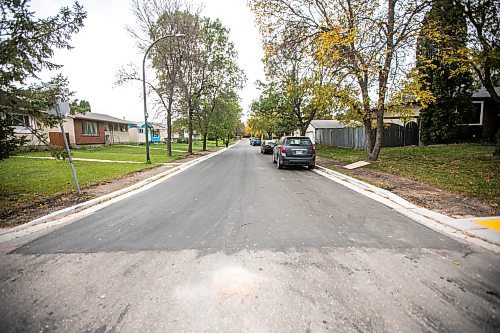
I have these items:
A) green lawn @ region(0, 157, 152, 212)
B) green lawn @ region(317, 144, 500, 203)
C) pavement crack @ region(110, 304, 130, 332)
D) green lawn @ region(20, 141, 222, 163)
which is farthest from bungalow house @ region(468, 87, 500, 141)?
pavement crack @ region(110, 304, 130, 332)

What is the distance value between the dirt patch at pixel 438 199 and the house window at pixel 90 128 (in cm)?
3082

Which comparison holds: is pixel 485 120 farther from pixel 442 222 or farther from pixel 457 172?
pixel 442 222

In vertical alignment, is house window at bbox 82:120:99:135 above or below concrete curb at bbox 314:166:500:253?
above

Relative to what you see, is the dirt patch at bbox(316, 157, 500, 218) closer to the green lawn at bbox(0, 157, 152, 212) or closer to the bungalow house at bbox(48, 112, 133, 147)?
the green lawn at bbox(0, 157, 152, 212)

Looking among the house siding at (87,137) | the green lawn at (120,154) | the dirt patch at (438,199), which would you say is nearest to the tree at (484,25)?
the dirt patch at (438,199)

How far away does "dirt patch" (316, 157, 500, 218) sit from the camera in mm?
5298

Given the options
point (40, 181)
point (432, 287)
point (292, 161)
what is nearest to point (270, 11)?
point (292, 161)

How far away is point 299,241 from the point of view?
12.8 ft

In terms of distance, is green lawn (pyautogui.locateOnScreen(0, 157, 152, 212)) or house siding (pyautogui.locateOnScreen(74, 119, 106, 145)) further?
house siding (pyautogui.locateOnScreen(74, 119, 106, 145))

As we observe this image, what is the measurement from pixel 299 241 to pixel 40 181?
10304 mm

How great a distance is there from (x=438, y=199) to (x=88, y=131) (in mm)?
33503

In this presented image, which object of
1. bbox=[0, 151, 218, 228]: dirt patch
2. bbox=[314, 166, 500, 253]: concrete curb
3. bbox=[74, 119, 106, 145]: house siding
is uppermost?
bbox=[74, 119, 106, 145]: house siding

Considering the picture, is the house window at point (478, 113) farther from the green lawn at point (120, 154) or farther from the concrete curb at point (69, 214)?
the concrete curb at point (69, 214)

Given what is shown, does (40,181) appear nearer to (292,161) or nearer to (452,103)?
(292,161)
